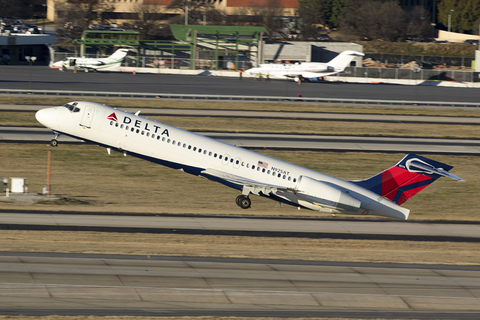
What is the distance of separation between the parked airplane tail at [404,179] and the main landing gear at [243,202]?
7.10 m

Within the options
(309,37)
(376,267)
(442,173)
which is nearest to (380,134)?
(442,173)

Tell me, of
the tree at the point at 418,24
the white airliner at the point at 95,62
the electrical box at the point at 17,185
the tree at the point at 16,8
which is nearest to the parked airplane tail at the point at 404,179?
the electrical box at the point at 17,185

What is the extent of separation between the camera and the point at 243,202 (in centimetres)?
3744

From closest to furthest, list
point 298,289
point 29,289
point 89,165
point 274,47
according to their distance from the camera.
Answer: point 29,289, point 298,289, point 89,165, point 274,47

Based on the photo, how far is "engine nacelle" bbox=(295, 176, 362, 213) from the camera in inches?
1374

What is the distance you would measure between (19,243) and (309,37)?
426ft

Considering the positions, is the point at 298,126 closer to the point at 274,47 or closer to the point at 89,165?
the point at 89,165

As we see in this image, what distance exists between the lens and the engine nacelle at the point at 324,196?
115 feet

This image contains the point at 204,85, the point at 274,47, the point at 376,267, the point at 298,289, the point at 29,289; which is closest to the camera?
the point at 29,289

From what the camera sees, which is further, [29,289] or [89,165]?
[89,165]

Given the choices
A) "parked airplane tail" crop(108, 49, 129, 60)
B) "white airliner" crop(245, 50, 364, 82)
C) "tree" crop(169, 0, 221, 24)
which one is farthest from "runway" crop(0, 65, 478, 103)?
"tree" crop(169, 0, 221, 24)

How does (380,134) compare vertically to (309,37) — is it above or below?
below

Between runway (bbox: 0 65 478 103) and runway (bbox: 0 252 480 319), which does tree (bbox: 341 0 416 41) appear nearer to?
runway (bbox: 0 65 478 103)

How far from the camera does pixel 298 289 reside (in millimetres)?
23734
